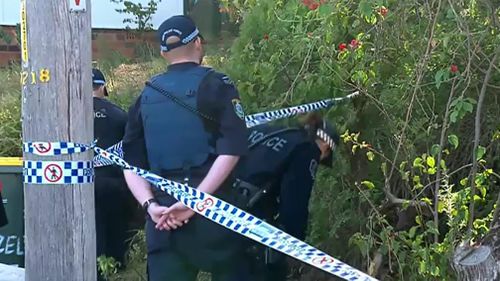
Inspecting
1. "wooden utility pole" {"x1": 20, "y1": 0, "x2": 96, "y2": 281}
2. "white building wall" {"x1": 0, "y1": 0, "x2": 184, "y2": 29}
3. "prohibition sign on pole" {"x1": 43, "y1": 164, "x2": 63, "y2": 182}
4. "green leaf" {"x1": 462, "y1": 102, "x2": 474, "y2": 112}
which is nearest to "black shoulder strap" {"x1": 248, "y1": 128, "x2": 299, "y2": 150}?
"wooden utility pole" {"x1": 20, "y1": 0, "x2": 96, "y2": 281}

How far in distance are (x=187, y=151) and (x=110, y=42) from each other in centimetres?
912

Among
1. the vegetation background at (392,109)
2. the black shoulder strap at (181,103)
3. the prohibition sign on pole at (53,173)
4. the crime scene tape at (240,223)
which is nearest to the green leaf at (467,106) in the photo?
the vegetation background at (392,109)

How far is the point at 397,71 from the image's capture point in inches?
216

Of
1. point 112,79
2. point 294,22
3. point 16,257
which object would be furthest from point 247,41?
point 112,79

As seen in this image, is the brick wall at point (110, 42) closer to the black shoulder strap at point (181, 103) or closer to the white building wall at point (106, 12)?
the white building wall at point (106, 12)

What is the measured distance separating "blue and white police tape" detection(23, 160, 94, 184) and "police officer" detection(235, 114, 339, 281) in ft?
3.03

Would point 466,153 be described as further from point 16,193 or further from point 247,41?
point 16,193

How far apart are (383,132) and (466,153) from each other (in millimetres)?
539

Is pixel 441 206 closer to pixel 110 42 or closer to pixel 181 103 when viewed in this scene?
pixel 181 103

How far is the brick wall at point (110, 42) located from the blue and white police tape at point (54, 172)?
28.5ft

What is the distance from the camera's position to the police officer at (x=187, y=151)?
4.17 m

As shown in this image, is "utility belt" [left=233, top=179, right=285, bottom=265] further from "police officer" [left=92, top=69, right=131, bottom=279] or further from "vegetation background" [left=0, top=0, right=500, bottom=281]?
"police officer" [left=92, top=69, right=131, bottom=279]

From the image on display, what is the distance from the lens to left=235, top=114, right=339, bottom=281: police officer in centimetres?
474

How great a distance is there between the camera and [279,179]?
4891 mm
